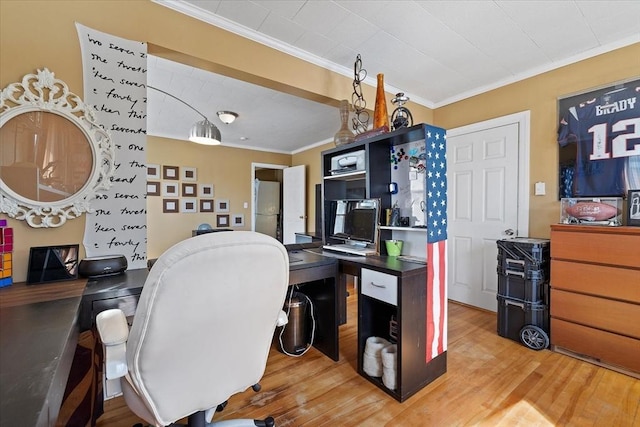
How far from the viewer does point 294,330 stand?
→ 2.26 meters

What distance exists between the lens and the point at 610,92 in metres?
2.21

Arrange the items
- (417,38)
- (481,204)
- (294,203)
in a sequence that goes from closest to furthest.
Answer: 1. (417,38)
2. (481,204)
3. (294,203)

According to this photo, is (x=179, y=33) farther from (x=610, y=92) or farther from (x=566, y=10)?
(x=610, y=92)

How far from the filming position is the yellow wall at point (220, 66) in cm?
137

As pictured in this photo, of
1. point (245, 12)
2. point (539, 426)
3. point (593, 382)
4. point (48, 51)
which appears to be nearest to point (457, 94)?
point (245, 12)

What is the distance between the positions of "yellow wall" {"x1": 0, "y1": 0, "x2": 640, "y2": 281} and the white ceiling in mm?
90

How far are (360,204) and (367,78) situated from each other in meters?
1.30

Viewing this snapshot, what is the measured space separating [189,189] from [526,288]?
4904mm

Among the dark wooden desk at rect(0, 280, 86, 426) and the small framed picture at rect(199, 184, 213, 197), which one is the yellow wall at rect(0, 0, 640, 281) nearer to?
the dark wooden desk at rect(0, 280, 86, 426)

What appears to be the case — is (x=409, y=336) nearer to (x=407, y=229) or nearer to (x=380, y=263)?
(x=380, y=263)

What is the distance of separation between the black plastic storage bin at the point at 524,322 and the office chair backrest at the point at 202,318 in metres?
2.29

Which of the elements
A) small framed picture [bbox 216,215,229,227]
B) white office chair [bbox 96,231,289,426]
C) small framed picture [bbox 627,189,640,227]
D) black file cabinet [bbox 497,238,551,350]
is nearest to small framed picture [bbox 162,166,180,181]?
small framed picture [bbox 216,215,229,227]

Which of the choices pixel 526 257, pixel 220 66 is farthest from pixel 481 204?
pixel 220 66

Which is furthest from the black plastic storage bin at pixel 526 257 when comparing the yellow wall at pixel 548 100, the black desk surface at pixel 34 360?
the black desk surface at pixel 34 360
